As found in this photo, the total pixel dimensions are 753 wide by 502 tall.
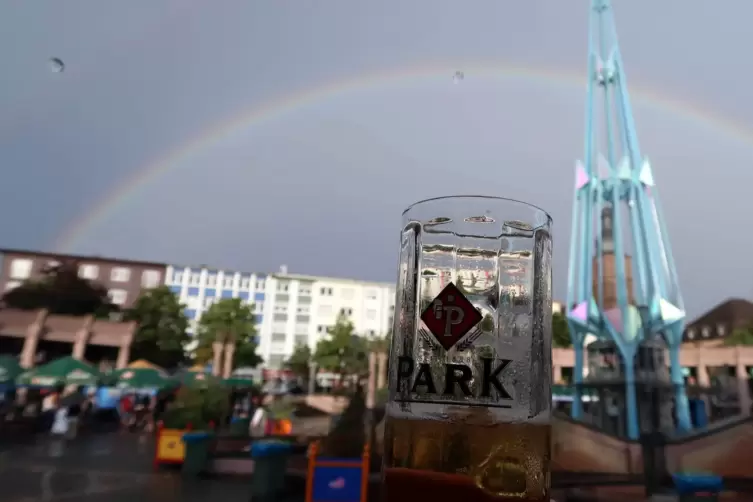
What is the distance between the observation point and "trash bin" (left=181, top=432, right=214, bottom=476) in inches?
198

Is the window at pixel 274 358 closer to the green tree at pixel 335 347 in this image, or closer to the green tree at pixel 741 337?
the green tree at pixel 335 347

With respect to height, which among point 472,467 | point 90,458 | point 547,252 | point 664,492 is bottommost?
point 90,458

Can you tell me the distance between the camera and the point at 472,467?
0.43 m

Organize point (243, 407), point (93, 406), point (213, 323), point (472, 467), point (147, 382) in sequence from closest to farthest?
point (472, 467) < point (243, 407) < point (147, 382) < point (93, 406) < point (213, 323)

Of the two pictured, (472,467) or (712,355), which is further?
(712,355)

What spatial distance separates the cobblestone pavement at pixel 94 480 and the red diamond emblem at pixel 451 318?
14.0 ft

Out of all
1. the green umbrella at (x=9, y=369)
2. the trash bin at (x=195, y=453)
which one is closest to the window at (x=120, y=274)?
the green umbrella at (x=9, y=369)

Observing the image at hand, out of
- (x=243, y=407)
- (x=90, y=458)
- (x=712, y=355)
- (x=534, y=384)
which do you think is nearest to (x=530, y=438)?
(x=534, y=384)

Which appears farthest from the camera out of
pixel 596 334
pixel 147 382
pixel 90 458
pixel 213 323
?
pixel 213 323

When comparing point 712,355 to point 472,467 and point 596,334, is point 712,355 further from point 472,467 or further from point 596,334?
point 472,467

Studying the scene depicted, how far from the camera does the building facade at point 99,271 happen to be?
13.9 meters

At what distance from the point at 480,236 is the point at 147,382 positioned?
10.5 m

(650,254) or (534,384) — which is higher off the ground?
(650,254)

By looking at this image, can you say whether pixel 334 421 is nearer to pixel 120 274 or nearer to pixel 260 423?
pixel 260 423
